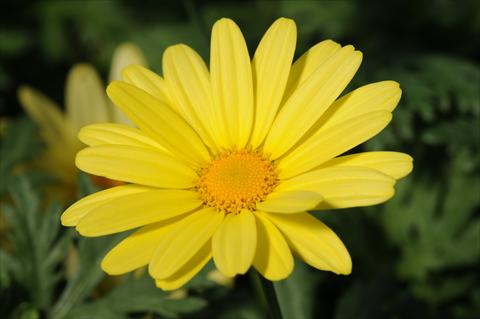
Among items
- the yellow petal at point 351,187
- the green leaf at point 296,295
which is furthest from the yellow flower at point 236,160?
the green leaf at point 296,295

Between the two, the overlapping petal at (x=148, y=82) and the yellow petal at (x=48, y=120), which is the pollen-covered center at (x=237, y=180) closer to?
the overlapping petal at (x=148, y=82)

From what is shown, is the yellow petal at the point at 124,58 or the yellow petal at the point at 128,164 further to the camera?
the yellow petal at the point at 124,58

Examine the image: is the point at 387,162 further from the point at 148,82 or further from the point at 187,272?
the point at 148,82

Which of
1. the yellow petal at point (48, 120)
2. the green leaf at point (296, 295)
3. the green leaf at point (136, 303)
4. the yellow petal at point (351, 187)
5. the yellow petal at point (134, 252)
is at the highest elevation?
the yellow petal at point (351, 187)

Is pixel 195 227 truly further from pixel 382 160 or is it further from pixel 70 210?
pixel 382 160

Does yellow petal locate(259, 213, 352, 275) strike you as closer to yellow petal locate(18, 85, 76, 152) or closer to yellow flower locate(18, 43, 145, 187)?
yellow flower locate(18, 43, 145, 187)

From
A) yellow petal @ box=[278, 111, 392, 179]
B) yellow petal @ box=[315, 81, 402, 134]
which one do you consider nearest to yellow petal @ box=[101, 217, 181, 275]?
yellow petal @ box=[278, 111, 392, 179]
